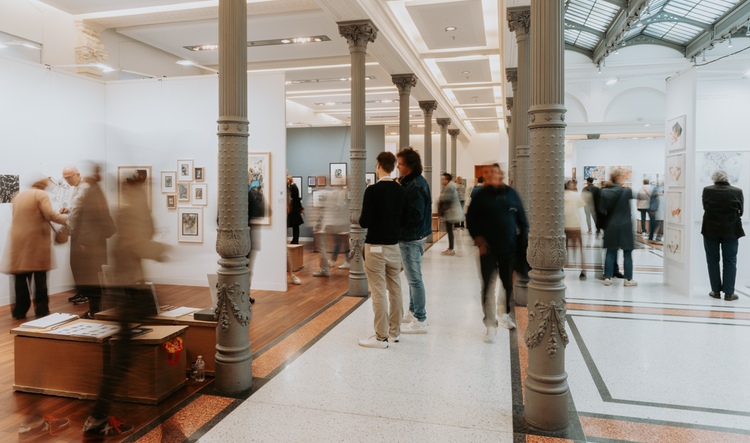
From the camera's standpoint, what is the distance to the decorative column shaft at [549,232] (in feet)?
10.5

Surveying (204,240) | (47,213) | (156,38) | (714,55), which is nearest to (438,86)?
(156,38)

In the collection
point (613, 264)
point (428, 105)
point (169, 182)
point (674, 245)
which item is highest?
point (428, 105)

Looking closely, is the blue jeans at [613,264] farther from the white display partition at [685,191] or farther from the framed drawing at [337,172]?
the framed drawing at [337,172]

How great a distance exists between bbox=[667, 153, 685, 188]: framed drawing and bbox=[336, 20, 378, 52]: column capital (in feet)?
16.0

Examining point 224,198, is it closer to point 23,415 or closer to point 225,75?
point 225,75

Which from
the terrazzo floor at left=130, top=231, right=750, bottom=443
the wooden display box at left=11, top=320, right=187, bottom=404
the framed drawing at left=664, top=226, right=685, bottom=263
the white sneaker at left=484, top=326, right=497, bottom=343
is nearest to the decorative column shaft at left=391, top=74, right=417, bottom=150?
the framed drawing at left=664, top=226, right=685, bottom=263

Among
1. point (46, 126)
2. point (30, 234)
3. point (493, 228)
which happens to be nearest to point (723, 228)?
point (493, 228)

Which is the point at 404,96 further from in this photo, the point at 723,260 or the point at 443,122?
the point at 443,122

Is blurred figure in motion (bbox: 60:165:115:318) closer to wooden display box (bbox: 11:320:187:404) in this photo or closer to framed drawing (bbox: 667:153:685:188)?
wooden display box (bbox: 11:320:187:404)

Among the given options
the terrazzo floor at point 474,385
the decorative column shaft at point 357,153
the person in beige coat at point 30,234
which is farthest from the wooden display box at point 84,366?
the decorative column shaft at point 357,153

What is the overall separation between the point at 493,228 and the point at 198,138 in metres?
5.01

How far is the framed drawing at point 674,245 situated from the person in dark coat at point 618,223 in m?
0.51

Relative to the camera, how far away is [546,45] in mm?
3219

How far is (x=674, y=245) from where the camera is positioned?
7.62 m
